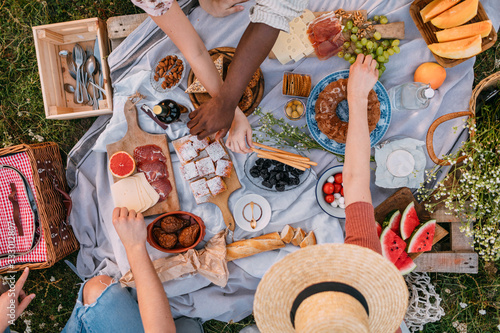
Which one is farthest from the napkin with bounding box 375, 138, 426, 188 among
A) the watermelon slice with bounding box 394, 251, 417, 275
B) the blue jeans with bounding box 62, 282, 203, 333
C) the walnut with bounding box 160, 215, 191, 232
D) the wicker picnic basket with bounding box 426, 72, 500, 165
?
the blue jeans with bounding box 62, 282, 203, 333

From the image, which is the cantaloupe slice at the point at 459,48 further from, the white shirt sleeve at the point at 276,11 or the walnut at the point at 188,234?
the walnut at the point at 188,234

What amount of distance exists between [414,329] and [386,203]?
1.31 meters

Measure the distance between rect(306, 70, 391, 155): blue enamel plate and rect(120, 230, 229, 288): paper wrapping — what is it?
1.22m

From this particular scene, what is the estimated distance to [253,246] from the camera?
2873 mm

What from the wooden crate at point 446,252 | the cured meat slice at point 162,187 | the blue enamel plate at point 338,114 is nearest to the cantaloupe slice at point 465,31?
the blue enamel plate at point 338,114

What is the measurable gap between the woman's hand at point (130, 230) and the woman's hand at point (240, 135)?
956 mm

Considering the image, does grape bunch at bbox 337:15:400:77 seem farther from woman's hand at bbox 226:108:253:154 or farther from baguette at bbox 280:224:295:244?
baguette at bbox 280:224:295:244

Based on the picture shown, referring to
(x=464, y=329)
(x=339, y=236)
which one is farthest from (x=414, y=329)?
(x=339, y=236)

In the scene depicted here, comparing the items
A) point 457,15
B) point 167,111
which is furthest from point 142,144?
point 457,15

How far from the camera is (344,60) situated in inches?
114

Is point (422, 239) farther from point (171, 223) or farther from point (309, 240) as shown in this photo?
point (171, 223)

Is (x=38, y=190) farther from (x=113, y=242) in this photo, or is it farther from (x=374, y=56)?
(x=374, y=56)

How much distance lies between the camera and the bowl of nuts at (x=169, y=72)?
2906 millimetres

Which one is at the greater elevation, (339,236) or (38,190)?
(38,190)
